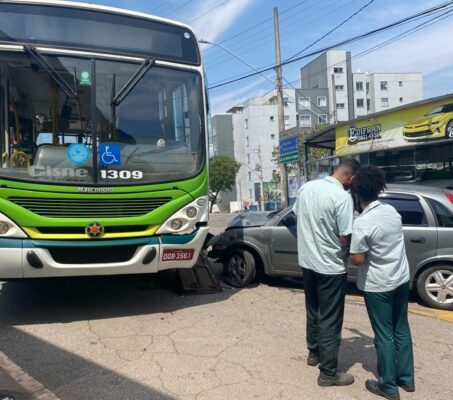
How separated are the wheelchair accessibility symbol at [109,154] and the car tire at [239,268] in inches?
A: 115

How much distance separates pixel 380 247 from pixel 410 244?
3.25m

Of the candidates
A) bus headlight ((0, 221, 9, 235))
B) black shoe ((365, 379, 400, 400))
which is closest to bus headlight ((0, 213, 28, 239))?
bus headlight ((0, 221, 9, 235))

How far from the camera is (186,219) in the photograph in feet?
19.3

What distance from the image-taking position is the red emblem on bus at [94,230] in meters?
5.40

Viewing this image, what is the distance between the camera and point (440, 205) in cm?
666

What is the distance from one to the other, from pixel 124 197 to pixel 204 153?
120cm

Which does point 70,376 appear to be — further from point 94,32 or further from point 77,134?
point 94,32

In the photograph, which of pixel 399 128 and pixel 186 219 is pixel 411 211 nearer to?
pixel 186 219

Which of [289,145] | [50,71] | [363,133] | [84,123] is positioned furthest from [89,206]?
[289,145]

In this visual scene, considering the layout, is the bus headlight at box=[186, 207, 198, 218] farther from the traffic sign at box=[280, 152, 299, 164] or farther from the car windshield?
the traffic sign at box=[280, 152, 299, 164]

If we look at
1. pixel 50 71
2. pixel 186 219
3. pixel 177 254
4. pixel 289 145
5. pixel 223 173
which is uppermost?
pixel 50 71

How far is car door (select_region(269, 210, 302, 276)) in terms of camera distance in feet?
24.2

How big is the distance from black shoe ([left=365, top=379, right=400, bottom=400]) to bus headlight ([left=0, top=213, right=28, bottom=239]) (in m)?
3.68

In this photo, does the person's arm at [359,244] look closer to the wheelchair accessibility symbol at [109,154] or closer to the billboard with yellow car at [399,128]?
the wheelchair accessibility symbol at [109,154]
